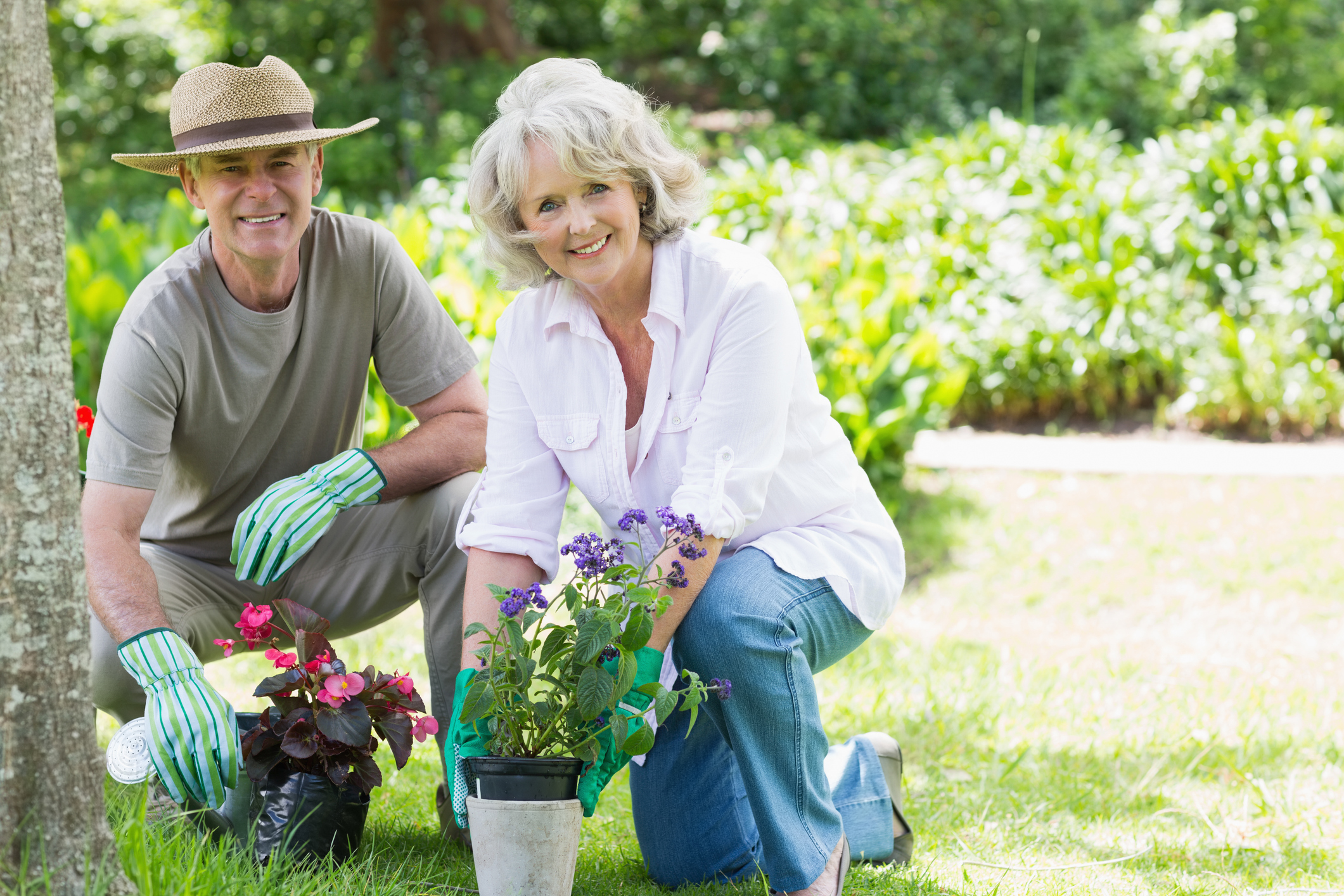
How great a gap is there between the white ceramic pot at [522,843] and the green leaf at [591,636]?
24 cm

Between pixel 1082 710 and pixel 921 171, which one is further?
pixel 921 171

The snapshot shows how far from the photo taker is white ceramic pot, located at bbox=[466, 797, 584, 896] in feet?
6.49

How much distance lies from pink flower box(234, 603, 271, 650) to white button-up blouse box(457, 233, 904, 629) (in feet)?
1.24

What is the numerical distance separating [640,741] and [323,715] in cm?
57

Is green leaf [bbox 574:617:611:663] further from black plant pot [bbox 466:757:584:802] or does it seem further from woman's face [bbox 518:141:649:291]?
woman's face [bbox 518:141:649:291]

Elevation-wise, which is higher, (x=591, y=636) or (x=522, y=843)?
(x=591, y=636)

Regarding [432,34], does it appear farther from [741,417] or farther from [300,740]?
[300,740]

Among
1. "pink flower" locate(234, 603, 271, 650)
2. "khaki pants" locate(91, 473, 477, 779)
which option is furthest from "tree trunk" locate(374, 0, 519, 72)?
"pink flower" locate(234, 603, 271, 650)

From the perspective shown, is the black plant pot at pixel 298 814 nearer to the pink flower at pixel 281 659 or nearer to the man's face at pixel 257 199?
the pink flower at pixel 281 659

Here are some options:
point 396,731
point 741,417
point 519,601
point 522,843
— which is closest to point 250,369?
point 396,731

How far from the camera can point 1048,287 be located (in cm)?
635

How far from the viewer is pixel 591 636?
1966 millimetres

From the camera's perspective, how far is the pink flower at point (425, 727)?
216 centimetres

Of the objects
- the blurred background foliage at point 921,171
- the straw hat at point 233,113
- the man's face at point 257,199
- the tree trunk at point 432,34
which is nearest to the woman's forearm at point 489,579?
the man's face at point 257,199
